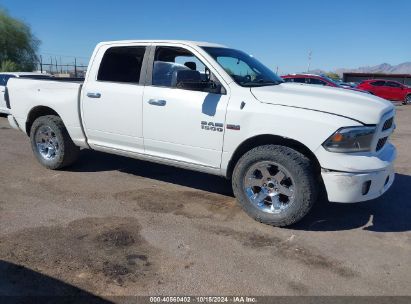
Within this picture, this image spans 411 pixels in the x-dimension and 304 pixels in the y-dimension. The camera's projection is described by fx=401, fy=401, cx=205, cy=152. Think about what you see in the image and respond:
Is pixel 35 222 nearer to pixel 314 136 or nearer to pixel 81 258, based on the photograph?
pixel 81 258

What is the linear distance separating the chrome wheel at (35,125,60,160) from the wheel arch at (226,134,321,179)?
295cm

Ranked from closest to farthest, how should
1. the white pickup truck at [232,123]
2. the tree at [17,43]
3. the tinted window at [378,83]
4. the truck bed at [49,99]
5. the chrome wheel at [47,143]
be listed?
the white pickup truck at [232,123], the truck bed at [49,99], the chrome wheel at [47,143], the tinted window at [378,83], the tree at [17,43]

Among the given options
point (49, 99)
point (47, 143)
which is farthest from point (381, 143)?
point (47, 143)

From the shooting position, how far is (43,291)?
3.02 meters

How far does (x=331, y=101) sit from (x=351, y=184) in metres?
0.85

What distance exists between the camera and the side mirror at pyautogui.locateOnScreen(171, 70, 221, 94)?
14.8 ft

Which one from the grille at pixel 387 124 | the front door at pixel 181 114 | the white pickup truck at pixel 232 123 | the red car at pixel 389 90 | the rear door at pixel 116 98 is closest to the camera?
the white pickup truck at pixel 232 123

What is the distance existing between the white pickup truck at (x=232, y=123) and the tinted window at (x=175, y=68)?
1 centimetres

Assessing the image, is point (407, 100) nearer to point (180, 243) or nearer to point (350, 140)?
point (350, 140)

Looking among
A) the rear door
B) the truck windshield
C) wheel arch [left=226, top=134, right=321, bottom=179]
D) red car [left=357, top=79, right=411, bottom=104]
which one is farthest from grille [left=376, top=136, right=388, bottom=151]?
red car [left=357, top=79, right=411, bottom=104]

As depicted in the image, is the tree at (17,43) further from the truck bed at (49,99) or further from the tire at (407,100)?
the truck bed at (49,99)

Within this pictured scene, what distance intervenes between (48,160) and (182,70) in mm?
2811

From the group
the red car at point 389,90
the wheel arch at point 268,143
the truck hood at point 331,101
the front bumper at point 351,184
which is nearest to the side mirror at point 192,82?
the truck hood at point 331,101

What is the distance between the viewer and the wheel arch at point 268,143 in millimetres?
4168
